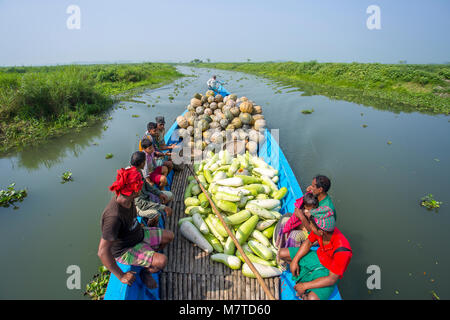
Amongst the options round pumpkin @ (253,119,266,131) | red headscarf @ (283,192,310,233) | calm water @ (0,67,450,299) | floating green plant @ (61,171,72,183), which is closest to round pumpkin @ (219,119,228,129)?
round pumpkin @ (253,119,266,131)

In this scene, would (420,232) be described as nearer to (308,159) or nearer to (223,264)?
(308,159)

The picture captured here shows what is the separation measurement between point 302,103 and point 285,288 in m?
16.6

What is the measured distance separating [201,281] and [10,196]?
19.2 feet

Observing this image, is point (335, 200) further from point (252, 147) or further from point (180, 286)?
point (180, 286)

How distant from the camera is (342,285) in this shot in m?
3.63

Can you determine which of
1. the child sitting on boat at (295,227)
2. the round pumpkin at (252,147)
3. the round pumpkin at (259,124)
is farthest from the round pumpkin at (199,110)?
the child sitting on boat at (295,227)

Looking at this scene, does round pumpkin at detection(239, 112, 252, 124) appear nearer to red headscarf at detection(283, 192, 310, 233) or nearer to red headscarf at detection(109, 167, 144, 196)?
red headscarf at detection(283, 192, 310, 233)

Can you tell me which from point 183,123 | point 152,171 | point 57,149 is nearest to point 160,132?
point 152,171

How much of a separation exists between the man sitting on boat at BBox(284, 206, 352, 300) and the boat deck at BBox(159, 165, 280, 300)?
45cm

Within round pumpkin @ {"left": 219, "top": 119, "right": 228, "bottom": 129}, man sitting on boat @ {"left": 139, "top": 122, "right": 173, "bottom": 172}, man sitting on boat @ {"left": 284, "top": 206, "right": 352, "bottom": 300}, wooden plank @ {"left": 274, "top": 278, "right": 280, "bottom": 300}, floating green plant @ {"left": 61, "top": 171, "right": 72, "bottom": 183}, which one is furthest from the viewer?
round pumpkin @ {"left": 219, "top": 119, "right": 228, "bottom": 129}

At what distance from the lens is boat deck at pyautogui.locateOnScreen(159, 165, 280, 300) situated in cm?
293

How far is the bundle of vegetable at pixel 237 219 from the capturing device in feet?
10.6
